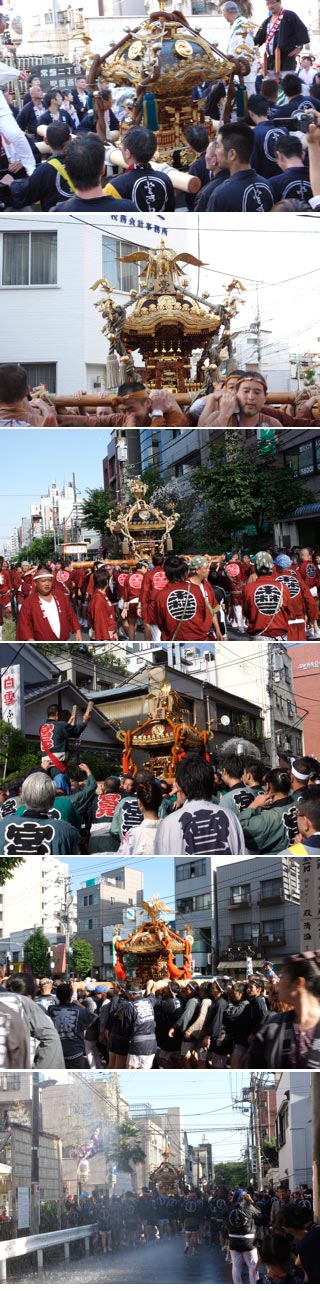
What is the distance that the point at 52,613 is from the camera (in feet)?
28.6

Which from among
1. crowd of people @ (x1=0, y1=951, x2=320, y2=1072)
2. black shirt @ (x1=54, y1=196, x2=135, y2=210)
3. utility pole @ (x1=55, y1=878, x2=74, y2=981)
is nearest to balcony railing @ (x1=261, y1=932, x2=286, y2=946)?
crowd of people @ (x1=0, y1=951, x2=320, y2=1072)

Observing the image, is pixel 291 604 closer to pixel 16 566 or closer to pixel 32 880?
pixel 16 566

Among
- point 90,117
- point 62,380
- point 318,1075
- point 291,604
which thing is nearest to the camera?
point 318,1075

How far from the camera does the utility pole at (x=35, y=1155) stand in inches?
305

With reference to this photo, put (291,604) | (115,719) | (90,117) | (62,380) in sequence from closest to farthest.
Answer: (115,719)
(291,604)
(62,380)
(90,117)

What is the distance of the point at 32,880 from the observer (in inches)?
321

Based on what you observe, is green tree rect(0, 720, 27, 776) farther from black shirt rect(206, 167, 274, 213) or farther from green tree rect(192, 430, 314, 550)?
black shirt rect(206, 167, 274, 213)

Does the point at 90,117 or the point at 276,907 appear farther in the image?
the point at 90,117

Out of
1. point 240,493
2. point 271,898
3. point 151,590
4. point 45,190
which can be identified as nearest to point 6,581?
point 151,590

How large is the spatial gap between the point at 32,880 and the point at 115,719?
973mm

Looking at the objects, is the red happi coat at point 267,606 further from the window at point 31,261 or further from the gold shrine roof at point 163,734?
the window at point 31,261

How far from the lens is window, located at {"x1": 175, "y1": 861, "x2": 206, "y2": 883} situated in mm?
8031

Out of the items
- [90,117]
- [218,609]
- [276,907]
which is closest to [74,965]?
[276,907]

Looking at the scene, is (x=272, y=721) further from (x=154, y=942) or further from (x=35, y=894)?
(x=35, y=894)
